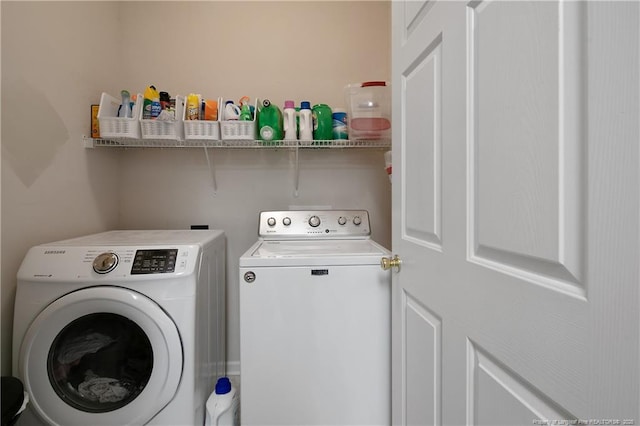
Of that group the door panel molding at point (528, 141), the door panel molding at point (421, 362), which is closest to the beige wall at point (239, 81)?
the door panel molding at point (421, 362)

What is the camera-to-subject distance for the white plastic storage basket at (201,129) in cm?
157

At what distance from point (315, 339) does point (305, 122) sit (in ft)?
3.82

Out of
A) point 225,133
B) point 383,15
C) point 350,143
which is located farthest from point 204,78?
point 383,15

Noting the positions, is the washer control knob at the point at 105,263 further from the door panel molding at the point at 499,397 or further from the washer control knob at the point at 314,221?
the door panel molding at the point at 499,397

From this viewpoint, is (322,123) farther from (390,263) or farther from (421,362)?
(421,362)

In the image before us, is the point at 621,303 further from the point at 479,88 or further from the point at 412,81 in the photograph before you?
the point at 412,81

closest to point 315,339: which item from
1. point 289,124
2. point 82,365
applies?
point 82,365

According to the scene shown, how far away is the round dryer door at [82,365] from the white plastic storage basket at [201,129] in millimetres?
874

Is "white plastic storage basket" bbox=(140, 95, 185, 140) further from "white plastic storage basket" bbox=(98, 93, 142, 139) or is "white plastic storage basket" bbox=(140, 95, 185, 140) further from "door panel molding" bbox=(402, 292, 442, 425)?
"door panel molding" bbox=(402, 292, 442, 425)

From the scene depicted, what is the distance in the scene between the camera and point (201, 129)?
62.1 inches

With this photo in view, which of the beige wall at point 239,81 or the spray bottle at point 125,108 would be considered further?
the beige wall at point 239,81

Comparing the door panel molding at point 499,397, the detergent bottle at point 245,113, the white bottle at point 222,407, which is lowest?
the white bottle at point 222,407

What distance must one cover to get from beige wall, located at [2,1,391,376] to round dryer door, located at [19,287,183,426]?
2.62ft

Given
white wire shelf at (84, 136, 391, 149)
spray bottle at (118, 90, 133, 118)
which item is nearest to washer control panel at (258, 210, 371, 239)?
white wire shelf at (84, 136, 391, 149)
